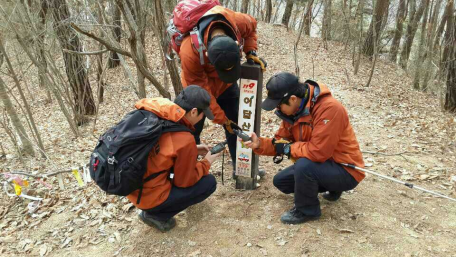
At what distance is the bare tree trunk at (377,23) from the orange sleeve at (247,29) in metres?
7.69

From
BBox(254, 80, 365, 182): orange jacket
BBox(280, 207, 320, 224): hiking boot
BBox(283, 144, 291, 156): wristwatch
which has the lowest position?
BBox(280, 207, 320, 224): hiking boot

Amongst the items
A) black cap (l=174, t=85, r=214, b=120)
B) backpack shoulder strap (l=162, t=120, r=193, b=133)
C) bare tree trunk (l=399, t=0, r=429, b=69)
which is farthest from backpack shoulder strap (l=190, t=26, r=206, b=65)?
bare tree trunk (l=399, t=0, r=429, b=69)

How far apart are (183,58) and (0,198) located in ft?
11.9

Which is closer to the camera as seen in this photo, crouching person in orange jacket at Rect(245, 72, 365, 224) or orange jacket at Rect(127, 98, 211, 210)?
orange jacket at Rect(127, 98, 211, 210)

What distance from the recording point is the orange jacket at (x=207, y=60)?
9.58 ft

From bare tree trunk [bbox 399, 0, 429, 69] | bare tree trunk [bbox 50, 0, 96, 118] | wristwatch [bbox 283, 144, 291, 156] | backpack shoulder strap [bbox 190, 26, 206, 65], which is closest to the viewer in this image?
backpack shoulder strap [bbox 190, 26, 206, 65]

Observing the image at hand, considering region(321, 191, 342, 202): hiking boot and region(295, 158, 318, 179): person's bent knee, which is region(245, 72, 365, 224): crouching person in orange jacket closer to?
region(295, 158, 318, 179): person's bent knee

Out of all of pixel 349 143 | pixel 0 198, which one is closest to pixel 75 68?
pixel 0 198

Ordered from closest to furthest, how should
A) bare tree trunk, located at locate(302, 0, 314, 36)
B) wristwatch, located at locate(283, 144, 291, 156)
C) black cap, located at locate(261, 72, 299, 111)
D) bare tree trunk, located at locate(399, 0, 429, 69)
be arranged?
1. black cap, located at locate(261, 72, 299, 111)
2. wristwatch, located at locate(283, 144, 291, 156)
3. bare tree trunk, located at locate(302, 0, 314, 36)
4. bare tree trunk, located at locate(399, 0, 429, 69)

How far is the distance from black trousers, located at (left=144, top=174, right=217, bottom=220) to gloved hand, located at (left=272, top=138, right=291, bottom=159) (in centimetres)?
77

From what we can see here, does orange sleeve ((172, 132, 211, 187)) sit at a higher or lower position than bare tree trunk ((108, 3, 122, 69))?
lower

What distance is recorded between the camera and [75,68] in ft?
26.2

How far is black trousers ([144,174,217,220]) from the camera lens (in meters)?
2.95

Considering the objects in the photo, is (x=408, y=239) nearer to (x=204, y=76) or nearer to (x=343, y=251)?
(x=343, y=251)
